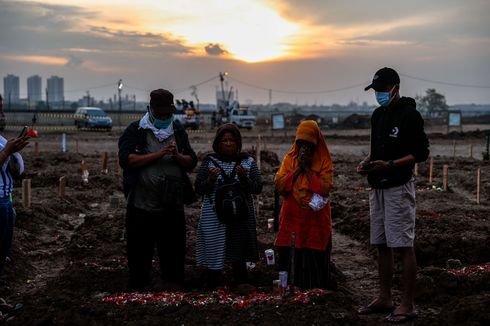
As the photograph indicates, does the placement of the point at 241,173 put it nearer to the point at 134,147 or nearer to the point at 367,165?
the point at 134,147

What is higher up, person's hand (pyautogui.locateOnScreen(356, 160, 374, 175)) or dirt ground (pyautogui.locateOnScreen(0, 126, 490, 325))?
person's hand (pyautogui.locateOnScreen(356, 160, 374, 175))

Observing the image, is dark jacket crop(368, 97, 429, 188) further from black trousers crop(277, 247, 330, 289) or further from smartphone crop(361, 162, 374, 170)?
black trousers crop(277, 247, 330, 289)

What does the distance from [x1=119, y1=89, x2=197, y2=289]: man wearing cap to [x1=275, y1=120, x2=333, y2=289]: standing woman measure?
2.84 feet

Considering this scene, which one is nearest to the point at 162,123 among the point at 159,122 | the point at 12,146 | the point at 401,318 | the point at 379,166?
the point at 159,122

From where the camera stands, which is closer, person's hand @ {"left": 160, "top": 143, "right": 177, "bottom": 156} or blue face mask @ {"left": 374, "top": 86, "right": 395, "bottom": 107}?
blue face mask @ {"left": 374, "top": 86, "right": 395, "bottom": 107}

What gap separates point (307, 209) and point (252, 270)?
133 cm

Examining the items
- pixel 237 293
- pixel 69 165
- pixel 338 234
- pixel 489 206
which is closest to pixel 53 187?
pixel 69 165

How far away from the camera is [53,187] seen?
627 inches

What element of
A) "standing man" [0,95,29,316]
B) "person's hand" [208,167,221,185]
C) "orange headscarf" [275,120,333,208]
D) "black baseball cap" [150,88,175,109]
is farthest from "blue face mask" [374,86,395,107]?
"standing man" [0,95,29,316]

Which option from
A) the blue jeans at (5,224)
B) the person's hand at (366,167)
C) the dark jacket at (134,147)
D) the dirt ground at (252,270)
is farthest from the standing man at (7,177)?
the person's hand at (366,167)

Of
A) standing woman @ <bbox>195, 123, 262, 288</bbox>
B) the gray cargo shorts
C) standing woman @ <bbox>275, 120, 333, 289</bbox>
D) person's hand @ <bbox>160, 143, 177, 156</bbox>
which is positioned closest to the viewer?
the gray cargo shorts

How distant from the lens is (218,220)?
617 cm

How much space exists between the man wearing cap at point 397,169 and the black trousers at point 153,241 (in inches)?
70.1

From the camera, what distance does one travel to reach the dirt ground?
5.23 meters
